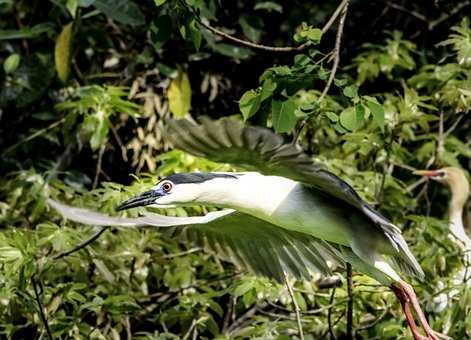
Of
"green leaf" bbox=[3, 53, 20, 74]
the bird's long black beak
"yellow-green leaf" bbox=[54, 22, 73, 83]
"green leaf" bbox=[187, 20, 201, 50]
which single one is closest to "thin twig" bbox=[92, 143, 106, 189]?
"yellow-green leaf" bbox=[54, 22, 73, 83]

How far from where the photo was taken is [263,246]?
3.54 metres

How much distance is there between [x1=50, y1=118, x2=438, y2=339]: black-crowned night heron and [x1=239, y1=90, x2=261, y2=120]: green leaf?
8.2 inches

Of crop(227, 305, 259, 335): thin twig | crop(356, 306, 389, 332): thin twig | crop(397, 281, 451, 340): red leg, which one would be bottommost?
crop(227, 305, 259, 335): thin twig

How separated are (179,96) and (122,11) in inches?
17.6

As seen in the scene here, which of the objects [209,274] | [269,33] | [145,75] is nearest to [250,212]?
[209,274]

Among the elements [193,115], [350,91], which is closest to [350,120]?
[350,91]

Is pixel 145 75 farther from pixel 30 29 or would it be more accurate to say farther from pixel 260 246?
pixel 260 246

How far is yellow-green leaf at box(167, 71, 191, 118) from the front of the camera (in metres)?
4.68

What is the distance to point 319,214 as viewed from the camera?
3.07 m

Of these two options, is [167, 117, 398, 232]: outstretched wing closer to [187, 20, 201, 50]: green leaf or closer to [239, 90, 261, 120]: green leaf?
[239, 90, 261, 120]: green leaf

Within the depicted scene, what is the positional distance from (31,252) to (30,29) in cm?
161

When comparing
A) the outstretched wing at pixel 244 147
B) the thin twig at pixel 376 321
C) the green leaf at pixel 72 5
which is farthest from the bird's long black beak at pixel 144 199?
the green leaf at pixel 72 5

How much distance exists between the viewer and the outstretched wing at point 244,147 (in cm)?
257

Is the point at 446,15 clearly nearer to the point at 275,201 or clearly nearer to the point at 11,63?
the point at 11,63
